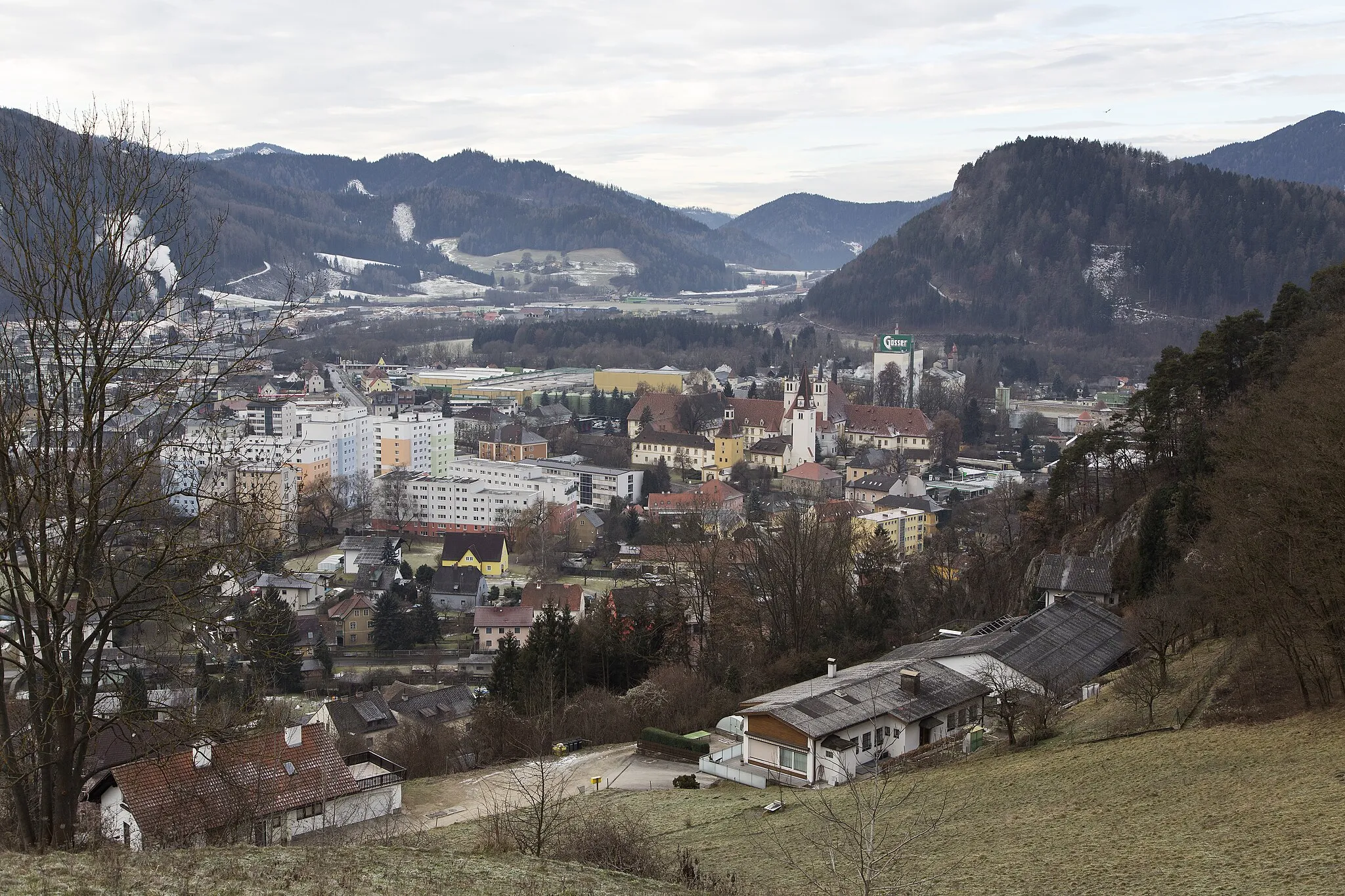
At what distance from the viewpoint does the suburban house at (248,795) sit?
8.69m

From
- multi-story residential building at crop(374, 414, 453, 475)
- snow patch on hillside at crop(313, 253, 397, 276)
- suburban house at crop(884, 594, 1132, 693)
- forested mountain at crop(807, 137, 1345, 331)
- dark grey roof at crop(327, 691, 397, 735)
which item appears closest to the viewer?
suburban house at crop(884, 594, 1132, 693)

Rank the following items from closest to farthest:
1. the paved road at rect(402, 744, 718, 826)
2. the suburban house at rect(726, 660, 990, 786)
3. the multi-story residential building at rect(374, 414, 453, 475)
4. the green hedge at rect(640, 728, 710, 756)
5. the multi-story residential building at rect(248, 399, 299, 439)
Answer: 1. the paved road at rect(402, 744, 718, 826)
2. the suburban house at rect(726, 660, 990, 786)
3. the green hedge at rect(640, 728, 710, 756)
4. the multi-story residential building at rect(374, 414, 453, 475)
5. the multi-story residential building at rect(248, 399, 299, 439)

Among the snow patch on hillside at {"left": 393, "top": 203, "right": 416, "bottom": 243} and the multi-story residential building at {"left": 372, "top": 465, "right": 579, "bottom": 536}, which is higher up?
the snow patch on hillside at {"left": 393, "top": 203, "right": 416, "bottom": 243}

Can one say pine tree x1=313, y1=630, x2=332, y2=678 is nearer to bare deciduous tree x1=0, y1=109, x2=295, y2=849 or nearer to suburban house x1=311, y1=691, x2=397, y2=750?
suburban house x1=311, y1=691, x2=397, y2=750

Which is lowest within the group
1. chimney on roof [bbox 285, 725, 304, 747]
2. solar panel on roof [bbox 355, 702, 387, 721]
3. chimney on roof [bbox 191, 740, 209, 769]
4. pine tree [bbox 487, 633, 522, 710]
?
solar panel on roof [bbox 355, 702, 387, 721]

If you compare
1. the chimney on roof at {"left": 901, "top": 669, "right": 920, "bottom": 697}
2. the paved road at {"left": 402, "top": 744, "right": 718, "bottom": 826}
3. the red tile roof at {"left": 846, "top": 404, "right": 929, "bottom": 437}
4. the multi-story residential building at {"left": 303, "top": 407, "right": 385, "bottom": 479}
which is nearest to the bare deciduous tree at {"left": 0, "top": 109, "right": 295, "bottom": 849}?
the paved road at {"left": 402, "top": 744, "right": 718, "bottom": 826}

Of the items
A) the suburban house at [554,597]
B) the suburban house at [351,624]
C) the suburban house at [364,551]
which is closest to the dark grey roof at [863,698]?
the suburban house at [554,597]

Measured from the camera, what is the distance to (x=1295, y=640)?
10.4 m

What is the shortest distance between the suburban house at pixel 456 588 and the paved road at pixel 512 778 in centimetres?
1814

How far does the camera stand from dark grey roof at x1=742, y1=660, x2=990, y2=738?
12.3m

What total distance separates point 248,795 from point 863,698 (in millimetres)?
6475

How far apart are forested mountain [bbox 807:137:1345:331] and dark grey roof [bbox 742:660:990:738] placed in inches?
3663

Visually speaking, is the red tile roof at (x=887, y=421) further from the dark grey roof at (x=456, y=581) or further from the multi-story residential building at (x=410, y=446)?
the dark grey roof at (x=456, y=581)

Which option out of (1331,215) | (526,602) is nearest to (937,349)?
(1331,215)
